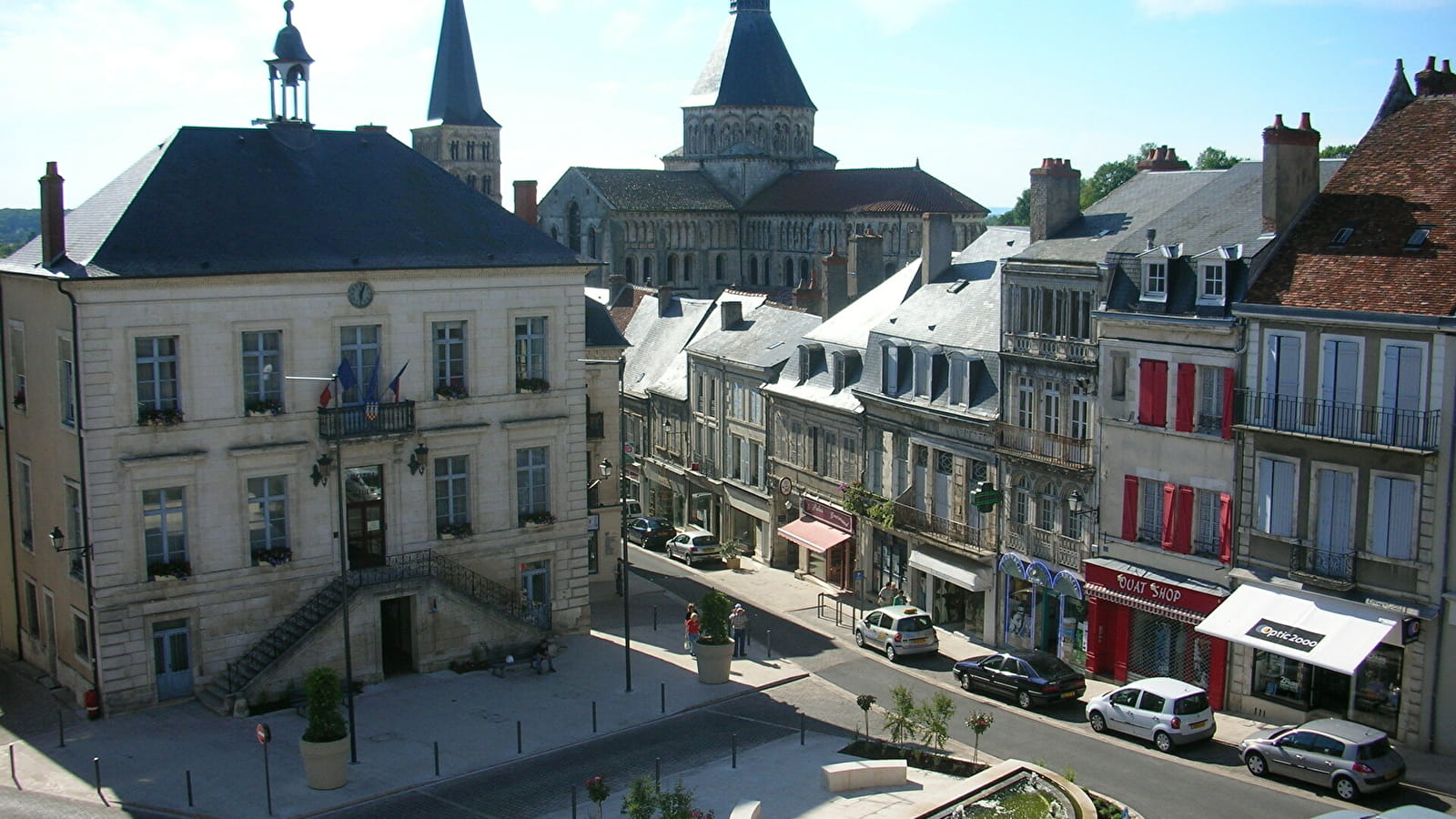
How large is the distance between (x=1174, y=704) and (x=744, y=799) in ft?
29.2

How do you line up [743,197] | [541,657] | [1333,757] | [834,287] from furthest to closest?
1. [743,197]
2. [834,287]
3. [541,657]
4. [1333,757]

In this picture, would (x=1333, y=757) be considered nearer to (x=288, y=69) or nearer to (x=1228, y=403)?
(x=1228, y=403)

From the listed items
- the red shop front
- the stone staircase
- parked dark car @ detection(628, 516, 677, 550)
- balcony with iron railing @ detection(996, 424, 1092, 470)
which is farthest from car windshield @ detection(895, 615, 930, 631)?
parked dark car @ detection(628, 516, 677, 550)

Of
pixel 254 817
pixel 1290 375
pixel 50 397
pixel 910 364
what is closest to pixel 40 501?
pixel 50 397

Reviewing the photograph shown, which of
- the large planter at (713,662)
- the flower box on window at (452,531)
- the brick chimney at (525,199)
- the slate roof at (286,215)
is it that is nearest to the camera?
the slate roof at (286,215)

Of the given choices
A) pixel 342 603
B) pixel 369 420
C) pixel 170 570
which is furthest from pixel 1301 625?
pixel 170 570

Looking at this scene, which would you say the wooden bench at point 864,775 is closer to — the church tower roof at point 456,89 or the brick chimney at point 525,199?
the brick chimney at point 525,199

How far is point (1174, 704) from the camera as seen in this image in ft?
90.0

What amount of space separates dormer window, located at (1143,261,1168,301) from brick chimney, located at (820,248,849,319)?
1872cm

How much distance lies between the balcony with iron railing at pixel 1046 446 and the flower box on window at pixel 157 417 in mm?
18950

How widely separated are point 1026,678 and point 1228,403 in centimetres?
713

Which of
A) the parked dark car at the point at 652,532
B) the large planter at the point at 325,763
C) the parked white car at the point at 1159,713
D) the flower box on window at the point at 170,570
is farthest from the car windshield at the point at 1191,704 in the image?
the parked dark car at the point at 652,532

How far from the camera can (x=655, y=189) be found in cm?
10862

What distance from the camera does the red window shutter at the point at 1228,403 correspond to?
29.4 m
